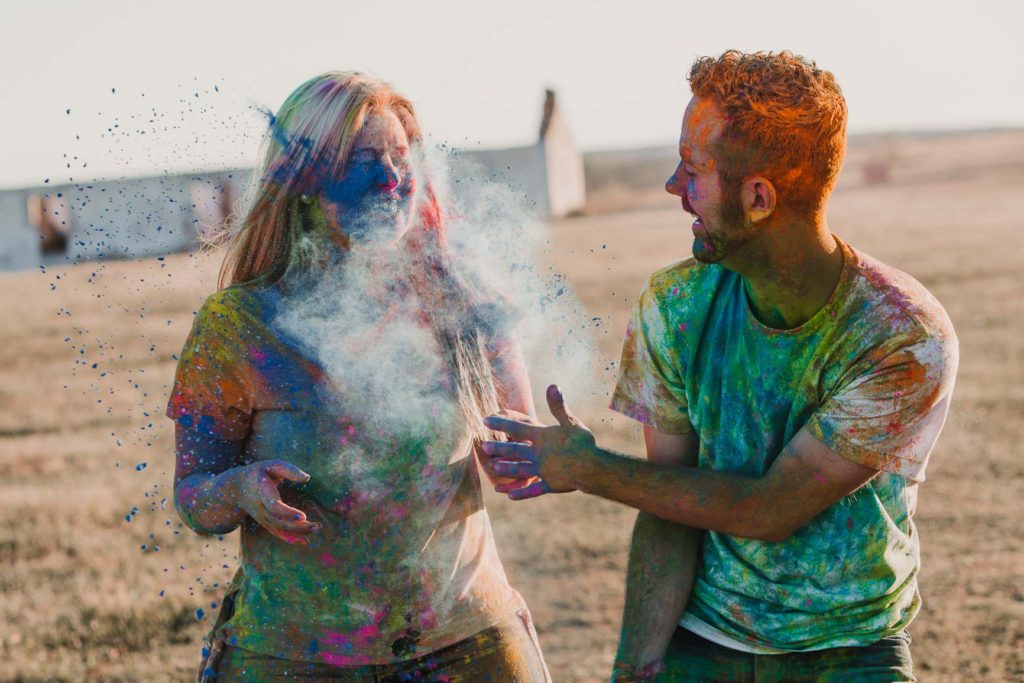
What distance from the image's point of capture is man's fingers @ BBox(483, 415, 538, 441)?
2523 millimetres

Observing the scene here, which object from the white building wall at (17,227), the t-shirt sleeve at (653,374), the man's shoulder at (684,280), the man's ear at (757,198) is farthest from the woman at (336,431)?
the white building wall at (17,227)

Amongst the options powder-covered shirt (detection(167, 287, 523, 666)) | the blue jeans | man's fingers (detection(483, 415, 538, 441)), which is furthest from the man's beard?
the blue jeans

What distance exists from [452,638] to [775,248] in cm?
103

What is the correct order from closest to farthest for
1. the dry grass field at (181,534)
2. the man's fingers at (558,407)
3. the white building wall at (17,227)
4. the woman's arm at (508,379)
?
the man's fingers at (558,407) < the woman's arm at (508,379) < the dry grass field at (181,534) < the white building wall at (17,227)

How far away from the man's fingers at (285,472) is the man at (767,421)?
0.37m

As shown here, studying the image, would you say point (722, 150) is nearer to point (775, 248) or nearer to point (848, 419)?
point (775, 248)

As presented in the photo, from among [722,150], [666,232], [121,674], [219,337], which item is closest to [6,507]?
[121,674]

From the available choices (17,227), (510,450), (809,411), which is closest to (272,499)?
(510,450)

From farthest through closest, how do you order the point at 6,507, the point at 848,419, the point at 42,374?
the point at 42,374 → the point at 6,507 → the point at 848,419

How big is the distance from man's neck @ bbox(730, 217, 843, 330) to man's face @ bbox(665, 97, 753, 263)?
5 centimetres

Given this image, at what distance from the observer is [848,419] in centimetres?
240

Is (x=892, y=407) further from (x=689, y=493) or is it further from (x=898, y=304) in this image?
(x=689, y=493)

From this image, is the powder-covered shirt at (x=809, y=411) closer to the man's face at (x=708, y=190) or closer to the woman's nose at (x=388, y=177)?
the man's face at (x=708, y=190)

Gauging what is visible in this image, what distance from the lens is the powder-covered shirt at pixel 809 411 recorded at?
93.9 inches
